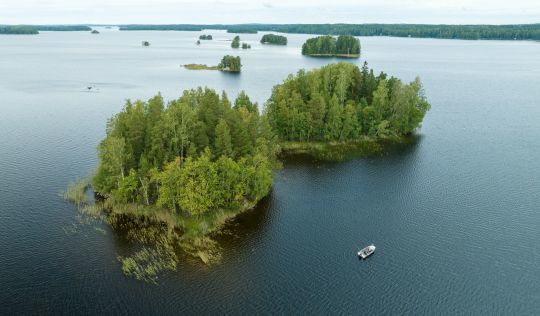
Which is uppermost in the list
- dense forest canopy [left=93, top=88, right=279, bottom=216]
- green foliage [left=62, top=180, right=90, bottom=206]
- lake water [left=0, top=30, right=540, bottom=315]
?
dense forest canopy [left=93, top=88, right=279, bottom=216]

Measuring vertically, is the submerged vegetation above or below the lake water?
above

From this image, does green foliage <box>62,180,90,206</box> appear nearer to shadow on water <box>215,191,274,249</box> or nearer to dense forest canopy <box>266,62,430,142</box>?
shadow on water <box>215,191,274,249</box>

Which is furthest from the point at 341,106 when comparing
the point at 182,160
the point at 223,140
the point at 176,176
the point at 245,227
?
the point at 176,176

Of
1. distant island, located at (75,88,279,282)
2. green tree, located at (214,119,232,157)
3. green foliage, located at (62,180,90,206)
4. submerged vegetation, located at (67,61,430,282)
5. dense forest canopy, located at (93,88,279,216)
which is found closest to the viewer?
submerged vegetation, located at (67,61,430,282)

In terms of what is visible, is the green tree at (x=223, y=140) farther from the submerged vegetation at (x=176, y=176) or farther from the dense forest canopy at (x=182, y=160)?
the submerged vegetation at (x=176, y=176)

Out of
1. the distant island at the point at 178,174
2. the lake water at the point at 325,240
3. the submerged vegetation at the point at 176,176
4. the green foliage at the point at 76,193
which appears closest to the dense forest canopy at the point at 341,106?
the lake water at the point at 325,240

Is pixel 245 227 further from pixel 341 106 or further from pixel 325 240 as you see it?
pixel 341 106

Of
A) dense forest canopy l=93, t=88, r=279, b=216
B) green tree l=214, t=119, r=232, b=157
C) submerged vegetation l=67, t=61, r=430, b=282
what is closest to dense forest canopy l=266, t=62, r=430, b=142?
submerged vegetation l=67, t=61, r=430, b=282

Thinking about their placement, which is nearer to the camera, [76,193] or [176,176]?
[176,176]
